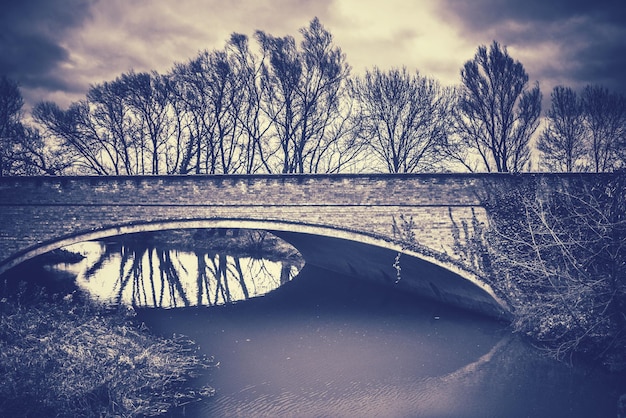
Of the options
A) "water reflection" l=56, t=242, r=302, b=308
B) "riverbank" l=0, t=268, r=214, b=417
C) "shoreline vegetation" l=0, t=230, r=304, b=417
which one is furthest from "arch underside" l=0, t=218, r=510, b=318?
"water reflection" l=56, t=242, r=302, b=308

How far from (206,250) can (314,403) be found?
15906mm

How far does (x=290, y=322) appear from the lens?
33.2ft

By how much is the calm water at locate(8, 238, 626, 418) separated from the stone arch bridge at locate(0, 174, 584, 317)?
5.09 feet

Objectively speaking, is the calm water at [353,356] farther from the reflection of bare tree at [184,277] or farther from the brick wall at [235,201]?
the brick wall at [235,201]

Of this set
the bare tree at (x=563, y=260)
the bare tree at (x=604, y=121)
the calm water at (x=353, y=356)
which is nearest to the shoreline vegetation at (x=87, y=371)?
the calm water at (x=353, y=356)

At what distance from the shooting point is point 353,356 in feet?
26.5

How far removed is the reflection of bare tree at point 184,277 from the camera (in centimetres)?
1247

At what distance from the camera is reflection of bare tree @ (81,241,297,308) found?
1247 cm

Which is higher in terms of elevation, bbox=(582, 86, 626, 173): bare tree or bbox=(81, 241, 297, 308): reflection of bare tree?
bbox=(582, 86, 626, 173): bare tree

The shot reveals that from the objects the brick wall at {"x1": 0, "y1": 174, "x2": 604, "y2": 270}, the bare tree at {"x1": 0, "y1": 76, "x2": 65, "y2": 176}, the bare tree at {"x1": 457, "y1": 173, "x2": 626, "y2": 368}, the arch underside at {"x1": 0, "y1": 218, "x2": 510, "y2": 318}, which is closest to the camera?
the bare tree at {"x1": 457, "y1": 173, "x2": 626, "y2": 368}

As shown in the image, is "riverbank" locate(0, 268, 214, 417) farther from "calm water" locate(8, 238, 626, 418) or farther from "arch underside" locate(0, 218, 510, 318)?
"arch underside" locate(0, 218, 510, 318)

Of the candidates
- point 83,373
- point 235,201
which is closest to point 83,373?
point 83,373

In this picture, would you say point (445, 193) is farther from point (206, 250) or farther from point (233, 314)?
point (206, 250)

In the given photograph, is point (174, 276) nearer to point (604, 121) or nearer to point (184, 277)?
point (184, 277)
